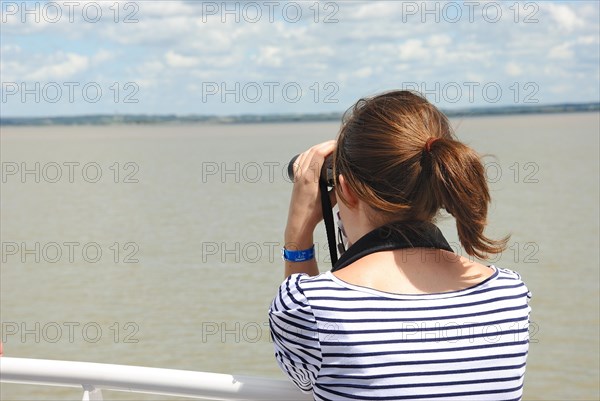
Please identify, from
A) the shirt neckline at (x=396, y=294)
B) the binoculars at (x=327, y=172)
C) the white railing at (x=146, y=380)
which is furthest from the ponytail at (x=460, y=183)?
the white railing at (x=146, y=380)

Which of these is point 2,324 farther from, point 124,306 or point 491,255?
point 491,255

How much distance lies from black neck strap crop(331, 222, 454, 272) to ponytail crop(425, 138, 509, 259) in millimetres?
57

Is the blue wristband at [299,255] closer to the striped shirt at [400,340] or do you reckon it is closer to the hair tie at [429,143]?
the striped shirt at [400,340]

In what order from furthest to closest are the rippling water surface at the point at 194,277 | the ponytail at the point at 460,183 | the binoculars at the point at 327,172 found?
the rippling water surface at the point at 194,277 → the binoculars at the point at 327,172 → the ponytail at the point at 460,183

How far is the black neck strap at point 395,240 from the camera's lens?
1.58m

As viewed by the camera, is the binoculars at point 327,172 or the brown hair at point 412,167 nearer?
the brown hair at point 412,167

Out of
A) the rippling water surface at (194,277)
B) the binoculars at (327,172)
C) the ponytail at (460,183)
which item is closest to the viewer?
the ponytail at (460,183)

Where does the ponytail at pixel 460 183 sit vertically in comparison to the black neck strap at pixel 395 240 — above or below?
above

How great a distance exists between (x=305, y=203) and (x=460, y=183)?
41 cm

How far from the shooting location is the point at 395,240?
5.21ft

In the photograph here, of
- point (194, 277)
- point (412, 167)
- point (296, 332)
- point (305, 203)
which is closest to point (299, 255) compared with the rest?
point (305, 203)

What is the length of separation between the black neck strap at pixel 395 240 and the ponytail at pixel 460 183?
0.19 ft

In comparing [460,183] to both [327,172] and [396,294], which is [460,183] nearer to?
[396,294]

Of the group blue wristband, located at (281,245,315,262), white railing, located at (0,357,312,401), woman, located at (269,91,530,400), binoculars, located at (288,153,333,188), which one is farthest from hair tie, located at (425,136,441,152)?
white railing, located at (0,357,312,401)
